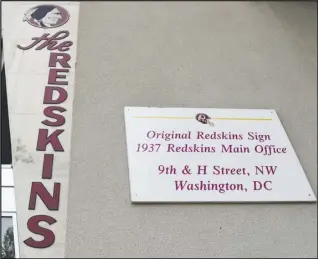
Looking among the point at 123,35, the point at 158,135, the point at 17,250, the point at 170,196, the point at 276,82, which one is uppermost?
the point at 123,35

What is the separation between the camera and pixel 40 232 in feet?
6.98

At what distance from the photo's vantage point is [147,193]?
226 cm

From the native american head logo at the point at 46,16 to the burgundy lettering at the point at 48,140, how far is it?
92 cm

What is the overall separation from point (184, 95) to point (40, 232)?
115 centimetres

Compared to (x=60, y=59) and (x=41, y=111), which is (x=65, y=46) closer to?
(x=60, y=59)

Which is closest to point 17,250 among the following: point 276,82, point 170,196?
point 170,196

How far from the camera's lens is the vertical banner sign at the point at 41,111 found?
7.08 feet

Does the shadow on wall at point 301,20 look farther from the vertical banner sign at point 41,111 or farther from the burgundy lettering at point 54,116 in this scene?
the burgundy lettering at point 54,116

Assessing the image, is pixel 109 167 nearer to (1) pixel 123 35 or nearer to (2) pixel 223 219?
(2) pixel 223 219

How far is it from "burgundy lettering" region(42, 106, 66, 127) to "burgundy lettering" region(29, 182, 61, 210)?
384 millimetres

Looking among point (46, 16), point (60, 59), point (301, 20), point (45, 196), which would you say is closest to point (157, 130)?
point (45, 196)

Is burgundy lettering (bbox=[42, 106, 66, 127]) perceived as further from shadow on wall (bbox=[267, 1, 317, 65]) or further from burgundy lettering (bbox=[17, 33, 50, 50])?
shadow on wall (bbox=[267, 1, 317, 65])

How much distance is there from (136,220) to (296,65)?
1.56 m

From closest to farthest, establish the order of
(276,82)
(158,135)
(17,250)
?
(17,250) → (158,135) → (276,82)
